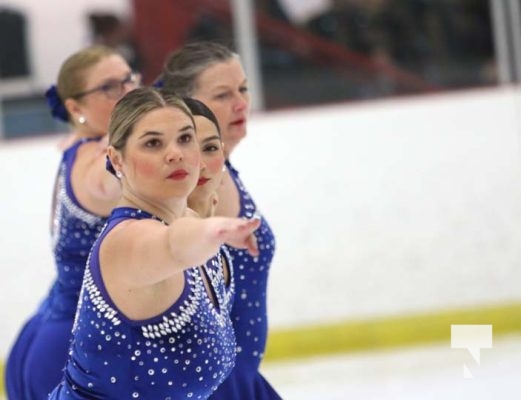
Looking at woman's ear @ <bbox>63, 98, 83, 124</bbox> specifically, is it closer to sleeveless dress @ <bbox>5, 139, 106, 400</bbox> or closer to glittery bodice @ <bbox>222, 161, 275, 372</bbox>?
sleeveless dress @ <bbox>5, 139, 106, 400</bbox>

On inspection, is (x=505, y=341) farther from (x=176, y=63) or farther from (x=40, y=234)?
(x=176, y=63)

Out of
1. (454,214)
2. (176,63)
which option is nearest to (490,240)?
(454,214)

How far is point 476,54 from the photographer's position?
695 centimetres

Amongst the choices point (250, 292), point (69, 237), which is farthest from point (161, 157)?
point (69, 237)

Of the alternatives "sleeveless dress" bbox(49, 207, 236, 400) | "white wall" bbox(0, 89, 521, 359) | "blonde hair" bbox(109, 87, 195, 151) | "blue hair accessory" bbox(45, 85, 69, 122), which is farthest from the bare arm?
"white wall" bbox(0, 89, 521, 359)

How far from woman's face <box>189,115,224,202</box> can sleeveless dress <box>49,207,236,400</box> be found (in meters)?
0.22

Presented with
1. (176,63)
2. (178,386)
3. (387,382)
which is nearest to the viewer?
(178,386)

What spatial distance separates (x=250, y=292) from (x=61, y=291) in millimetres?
623

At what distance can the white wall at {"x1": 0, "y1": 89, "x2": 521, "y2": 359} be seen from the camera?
251 inches

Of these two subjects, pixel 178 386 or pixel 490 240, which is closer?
pixel 178 386

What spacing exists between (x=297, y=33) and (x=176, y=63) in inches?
148

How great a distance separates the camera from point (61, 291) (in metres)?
3.69

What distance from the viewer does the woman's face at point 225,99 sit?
134 inches

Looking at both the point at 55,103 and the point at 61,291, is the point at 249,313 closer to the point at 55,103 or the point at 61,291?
the point at 61,291
